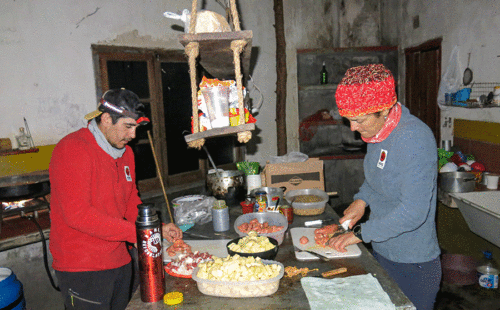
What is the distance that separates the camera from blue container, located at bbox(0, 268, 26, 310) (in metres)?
2.89

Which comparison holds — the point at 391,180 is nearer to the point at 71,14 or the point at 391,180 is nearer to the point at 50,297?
the point at 50,297

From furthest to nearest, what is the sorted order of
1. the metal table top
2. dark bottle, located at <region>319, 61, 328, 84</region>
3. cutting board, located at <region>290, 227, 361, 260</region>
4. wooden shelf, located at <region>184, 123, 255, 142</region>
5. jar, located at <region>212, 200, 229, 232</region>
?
dark bottle, located at <region>319, 61, 328, 84</region>, jar, located at <region>212, 200, 229, 232</region>, cutting board, located at <region>290, 227, 361, 260</region>, wooden shelf, located at <region>184, 123, 255, 142</region>, the metal table top

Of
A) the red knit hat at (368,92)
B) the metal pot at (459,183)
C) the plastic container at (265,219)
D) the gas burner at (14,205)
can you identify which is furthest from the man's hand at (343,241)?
the gas burner at (14,205)

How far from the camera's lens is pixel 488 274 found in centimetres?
378

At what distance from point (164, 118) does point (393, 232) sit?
3576mm

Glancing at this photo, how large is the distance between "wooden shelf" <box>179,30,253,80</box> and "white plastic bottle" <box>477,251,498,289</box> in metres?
3.14

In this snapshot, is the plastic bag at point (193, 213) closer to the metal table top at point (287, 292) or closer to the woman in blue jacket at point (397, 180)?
the metal table top at point (287, 292)

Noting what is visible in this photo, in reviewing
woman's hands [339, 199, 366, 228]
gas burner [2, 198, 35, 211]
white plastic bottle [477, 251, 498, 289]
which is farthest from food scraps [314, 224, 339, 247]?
gas burner [2, 198, 35, 211]

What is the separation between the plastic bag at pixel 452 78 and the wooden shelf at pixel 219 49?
331 centimetres

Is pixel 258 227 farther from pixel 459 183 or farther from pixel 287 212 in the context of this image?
pixel 459 183

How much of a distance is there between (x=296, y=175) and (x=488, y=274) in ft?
7.08

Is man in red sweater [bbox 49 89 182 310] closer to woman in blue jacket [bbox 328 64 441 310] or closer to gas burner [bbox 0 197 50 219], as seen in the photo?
woman in blue jacket [bbox 328 64 441 310]

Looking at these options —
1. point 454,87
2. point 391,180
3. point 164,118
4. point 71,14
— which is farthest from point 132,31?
→ point 454,87

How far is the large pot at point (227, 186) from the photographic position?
3.20 meters
